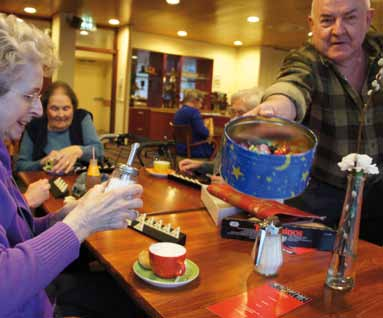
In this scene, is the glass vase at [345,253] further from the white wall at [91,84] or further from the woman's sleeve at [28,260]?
the white wall at [91,84]

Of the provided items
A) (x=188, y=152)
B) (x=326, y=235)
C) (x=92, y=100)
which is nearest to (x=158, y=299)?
(x=326, y=235)

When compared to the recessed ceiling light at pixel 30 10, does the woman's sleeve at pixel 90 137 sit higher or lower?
lower

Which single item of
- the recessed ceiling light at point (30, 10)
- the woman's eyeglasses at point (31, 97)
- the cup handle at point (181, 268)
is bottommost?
the cup handle at point (181, 268)

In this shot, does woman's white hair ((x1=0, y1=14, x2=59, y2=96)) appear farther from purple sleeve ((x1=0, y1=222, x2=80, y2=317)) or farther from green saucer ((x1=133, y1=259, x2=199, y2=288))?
green saucer ((x1=133, y1=259, x2=199, y2=288))

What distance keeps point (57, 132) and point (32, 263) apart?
195cm

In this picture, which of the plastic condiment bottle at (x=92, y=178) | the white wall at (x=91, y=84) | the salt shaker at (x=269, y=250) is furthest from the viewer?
the white wall at (x=91, y=84)

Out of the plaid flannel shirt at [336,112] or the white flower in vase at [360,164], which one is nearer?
the white flower in vase at [360,164]

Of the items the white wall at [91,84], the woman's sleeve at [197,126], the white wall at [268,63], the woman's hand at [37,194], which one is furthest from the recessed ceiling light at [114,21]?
the woman's hand at [37,194]

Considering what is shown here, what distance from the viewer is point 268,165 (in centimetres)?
77

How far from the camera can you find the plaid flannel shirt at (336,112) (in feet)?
4.79

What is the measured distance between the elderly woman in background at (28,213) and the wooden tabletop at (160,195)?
47cm

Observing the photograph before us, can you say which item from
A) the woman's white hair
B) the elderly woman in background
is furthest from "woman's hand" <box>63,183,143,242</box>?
the woman's white hair

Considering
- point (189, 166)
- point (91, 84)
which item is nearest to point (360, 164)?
point (189, 166)

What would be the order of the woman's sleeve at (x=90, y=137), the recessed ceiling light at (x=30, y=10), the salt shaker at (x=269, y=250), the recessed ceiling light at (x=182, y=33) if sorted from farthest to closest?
the recessed ceiling light at (x=182, y=33)
the recessed ceiling light at (x=30, y=10)
the woman's sleeve at (x=90, y=137)
the salt shaker at (x=269, y=250)
